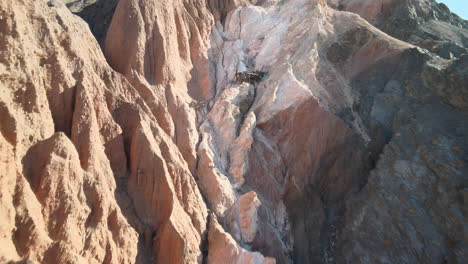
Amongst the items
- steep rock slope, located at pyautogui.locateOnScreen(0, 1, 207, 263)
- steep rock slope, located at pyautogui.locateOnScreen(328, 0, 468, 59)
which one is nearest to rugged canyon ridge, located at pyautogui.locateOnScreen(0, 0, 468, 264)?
steep rock slope, located at pyautogui.locateOnScreen(0, 1, 207, 263)

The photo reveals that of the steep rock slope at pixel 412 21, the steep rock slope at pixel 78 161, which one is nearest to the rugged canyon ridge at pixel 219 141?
the steep rock slope at pixel 78 161

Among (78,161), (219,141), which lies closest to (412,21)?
(219,141)

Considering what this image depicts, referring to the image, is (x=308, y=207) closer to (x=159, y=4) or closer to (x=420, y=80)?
(x=420, y=80)

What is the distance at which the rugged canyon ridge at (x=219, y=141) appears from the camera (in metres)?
11.7

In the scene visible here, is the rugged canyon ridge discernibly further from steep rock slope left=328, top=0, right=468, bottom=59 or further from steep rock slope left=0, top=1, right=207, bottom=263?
steep rock slope left=328, top=0, right=468, bottom=59

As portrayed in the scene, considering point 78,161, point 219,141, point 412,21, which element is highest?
point 412,21

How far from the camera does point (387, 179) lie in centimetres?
1677

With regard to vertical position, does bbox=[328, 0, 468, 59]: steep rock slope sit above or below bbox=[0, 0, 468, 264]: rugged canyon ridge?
above

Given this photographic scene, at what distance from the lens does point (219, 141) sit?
18031 mm

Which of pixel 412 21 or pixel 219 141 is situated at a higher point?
pixel 412 21

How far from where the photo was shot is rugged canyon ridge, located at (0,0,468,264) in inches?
462

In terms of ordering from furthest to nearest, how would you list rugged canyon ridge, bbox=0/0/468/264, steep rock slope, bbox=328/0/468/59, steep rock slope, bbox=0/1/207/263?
steep rock slope, bbox=328/0/468/59 → rugged canyon ridge, bbox=0/0/468/264 → steep rock slope, bbox=0/1/207/263

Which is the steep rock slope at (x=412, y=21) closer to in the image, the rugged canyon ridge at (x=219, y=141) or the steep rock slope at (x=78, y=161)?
the rugged canyon ridge at (x=219, y=141)

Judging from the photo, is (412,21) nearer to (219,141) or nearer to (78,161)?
(219,141)
